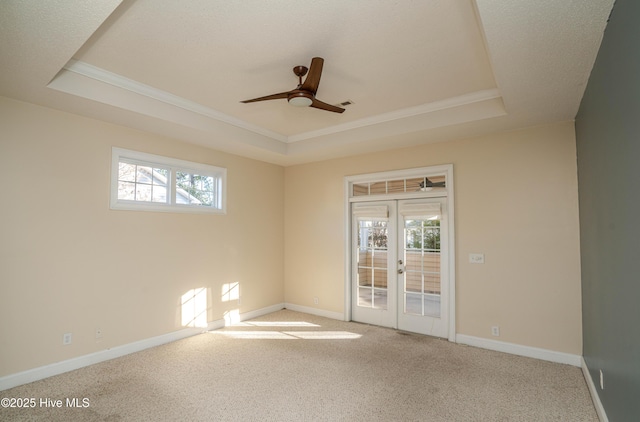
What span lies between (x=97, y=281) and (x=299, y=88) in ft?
10.1

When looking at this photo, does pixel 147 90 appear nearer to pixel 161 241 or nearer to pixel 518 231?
pixel 161 241

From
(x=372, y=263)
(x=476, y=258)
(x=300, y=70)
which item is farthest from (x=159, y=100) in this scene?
(x=476, y=258)

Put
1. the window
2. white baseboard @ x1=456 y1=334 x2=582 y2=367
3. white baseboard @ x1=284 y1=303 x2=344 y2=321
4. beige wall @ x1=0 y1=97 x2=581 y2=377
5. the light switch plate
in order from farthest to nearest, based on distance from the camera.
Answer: white baseboard @ x1=284 y1=303 x2=344 y2=321
the light switch plate
the window
white baseboard @ x1=456 y1=334 x2=582 y2=367
beige wall @ x1=0 y1=97 x2=581 y2=377

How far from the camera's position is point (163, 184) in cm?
436

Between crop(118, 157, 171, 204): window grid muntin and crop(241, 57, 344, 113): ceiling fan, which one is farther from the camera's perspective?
crop(118, 157, 171, 204): window grid muntin

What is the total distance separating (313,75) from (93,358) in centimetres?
376

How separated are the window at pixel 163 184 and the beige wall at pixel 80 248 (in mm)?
95

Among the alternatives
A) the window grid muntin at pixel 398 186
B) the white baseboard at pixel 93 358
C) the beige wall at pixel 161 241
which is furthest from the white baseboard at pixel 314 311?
the window grid muntin at pixel 398 186

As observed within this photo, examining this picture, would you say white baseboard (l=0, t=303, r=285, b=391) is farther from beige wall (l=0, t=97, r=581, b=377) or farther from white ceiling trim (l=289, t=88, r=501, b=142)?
white ceiling trim (l=289, t=88, r=501, b=142)

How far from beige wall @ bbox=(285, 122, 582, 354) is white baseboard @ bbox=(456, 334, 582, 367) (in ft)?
0.18

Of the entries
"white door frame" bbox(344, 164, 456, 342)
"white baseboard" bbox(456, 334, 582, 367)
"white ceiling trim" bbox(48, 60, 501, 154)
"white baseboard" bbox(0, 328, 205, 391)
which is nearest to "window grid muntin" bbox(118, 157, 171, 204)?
"white ceiling trim" bbox(48, 60, 501, 154)

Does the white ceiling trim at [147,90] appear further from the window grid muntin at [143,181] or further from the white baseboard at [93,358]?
the white baseboard at [93,358]

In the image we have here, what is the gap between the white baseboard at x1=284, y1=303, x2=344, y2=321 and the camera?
212 inches

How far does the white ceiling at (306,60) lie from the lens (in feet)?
6.87
